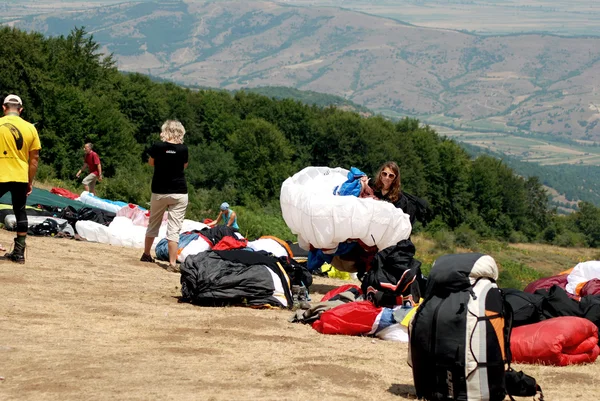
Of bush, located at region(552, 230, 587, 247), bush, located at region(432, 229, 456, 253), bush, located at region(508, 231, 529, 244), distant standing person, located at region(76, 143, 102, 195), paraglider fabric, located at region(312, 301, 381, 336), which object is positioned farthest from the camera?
bush, located at region(552, 230, 587, 247)

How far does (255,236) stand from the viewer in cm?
2270

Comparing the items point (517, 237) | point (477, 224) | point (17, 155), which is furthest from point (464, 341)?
point (517, 237)

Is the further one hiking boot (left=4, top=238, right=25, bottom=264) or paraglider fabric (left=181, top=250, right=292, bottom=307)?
hiking boot (left=4, top=238, right=25, bottom=264)

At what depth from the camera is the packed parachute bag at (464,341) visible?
6406 mm

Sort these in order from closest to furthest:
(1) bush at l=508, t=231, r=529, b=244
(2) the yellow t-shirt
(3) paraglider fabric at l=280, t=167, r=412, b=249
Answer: (2) the yellow t-shirt, (3) paraglider fabric at l=280, t=167, r=412, b=249, (1) bush at l=508, t=231, r=529, b=244

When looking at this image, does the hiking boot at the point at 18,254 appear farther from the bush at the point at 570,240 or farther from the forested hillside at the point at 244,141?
the bush at the point at 570,240

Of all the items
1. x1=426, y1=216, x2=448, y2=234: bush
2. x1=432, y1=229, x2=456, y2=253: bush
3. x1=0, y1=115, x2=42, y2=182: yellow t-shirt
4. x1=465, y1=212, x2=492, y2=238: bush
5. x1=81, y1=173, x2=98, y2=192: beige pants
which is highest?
x1=0, y1=115, x2=42, y2=182: yellow t-shirt

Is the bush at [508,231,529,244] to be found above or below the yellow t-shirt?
below

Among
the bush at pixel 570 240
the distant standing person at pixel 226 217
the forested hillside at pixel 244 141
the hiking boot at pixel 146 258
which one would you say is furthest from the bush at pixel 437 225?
the hiking boot at pixel 146 258

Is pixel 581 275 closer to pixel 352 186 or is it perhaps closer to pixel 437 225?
pixel 352 186

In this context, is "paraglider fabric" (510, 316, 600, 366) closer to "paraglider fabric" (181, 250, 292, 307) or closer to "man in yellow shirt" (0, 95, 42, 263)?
"paraglider fabric" (181, 250, 292, 307)

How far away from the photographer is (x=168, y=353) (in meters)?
7.74

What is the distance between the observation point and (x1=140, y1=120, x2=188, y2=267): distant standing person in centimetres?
1237

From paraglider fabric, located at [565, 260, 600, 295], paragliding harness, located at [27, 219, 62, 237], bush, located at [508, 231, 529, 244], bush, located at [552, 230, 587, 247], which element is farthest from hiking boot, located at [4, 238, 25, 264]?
bush, located at [552, 230, 587, 247]
